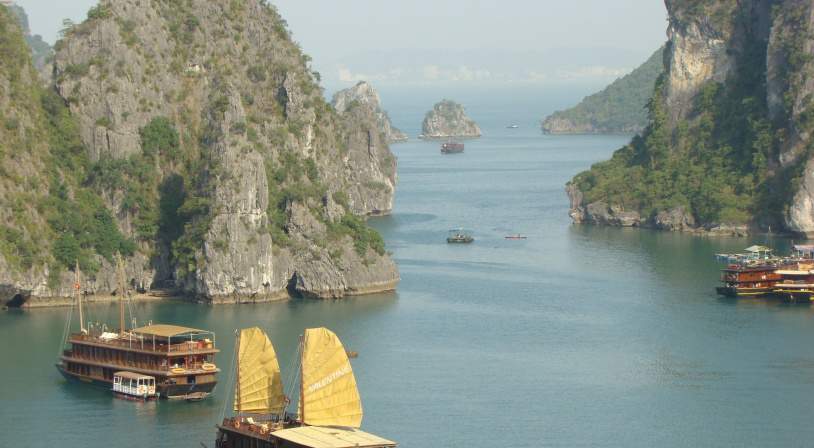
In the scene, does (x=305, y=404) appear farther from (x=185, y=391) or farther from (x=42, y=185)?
(x=42, y=185)

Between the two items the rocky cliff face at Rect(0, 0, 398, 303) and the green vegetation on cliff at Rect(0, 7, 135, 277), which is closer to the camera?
the green vegetation on cliff at Rect(0, 7, 135, 277)

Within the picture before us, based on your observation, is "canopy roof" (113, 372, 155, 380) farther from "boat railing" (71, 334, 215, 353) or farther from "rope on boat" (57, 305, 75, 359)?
"rope on boat" (57, 305, 75, 359)

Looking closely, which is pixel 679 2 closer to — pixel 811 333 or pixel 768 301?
pixel 768 301

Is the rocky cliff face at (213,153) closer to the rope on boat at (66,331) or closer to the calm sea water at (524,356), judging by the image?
the calm sea water at (524,356)

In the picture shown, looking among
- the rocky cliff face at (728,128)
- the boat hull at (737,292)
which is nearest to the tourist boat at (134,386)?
the boat hull at (737,292)

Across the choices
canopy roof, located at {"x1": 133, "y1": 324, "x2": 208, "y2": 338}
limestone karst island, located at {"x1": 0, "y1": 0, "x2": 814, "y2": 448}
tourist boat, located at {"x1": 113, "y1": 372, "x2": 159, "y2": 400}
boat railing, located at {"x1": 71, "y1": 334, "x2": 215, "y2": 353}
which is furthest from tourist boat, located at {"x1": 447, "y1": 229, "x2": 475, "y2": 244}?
tourist boat, located at {"x1": 113, "y1": 372, "x2": 159, "y2": 400}

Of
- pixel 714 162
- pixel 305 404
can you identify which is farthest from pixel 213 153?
pixel 714 162
